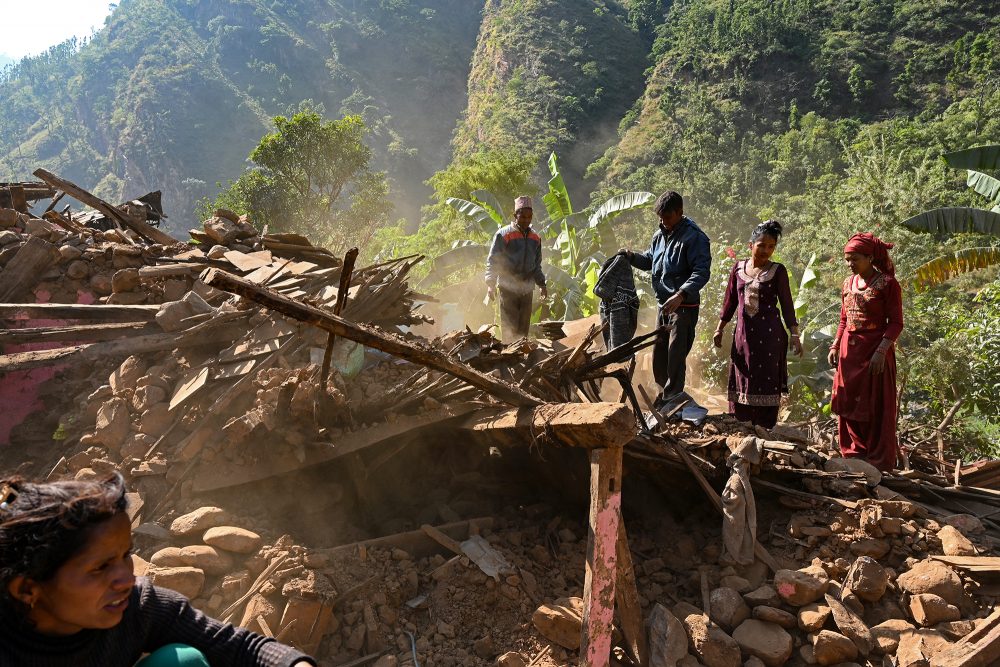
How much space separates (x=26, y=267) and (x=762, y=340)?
672 cm

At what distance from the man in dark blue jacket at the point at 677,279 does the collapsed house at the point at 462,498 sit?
1.74ft

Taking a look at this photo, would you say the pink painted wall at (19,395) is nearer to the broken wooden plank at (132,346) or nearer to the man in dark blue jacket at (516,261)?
the broken wooden plank at (132,346)

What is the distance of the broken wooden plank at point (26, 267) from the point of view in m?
5.96

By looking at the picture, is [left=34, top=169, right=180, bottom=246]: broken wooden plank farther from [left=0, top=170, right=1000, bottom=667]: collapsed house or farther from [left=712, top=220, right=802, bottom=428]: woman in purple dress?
[left=712, top=220, right=802, bottom=428]: woman in purple dress

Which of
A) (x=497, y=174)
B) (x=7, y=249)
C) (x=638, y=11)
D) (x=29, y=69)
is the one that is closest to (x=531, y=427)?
(x=7, y=249)

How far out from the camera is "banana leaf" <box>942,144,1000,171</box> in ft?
36.0

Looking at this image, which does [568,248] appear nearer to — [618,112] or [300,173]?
[300,173]

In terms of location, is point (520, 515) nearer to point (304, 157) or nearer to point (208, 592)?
point (208, 592)

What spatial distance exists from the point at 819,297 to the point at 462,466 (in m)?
17.2

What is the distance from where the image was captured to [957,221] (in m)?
10.7

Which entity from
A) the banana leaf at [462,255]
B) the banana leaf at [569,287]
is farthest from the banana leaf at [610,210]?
the banana leaf at [462,255]

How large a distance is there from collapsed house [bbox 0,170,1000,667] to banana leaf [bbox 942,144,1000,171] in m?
8.51

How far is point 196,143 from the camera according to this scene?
70562mm

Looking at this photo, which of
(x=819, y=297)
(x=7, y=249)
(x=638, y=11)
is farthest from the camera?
(x=638, y=11)
